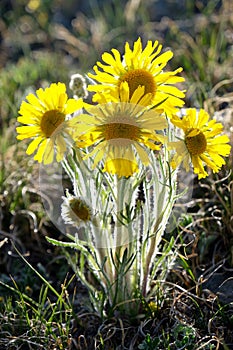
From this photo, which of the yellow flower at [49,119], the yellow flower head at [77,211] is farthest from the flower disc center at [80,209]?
the yellow flower at [49,119]

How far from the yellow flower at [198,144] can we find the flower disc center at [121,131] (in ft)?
0.42

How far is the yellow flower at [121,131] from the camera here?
1.29m

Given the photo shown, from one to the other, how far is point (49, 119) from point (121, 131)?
0.67ft

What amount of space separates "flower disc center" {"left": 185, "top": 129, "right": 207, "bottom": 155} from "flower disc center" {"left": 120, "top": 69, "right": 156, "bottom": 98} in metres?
0.14

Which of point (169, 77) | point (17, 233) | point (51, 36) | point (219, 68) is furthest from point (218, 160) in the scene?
point (51, 36)

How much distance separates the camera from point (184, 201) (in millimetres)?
2080

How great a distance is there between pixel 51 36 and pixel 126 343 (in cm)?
322

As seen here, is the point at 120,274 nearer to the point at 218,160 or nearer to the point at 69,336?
the point at 69,336

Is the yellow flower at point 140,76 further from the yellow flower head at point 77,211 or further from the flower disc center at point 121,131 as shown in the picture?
the yellow flower head at point 77,211

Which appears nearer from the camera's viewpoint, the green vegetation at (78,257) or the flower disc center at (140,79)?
the flower disc center at (140,79)

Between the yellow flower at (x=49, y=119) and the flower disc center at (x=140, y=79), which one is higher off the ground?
the flower disc center at (x=140, y=79)

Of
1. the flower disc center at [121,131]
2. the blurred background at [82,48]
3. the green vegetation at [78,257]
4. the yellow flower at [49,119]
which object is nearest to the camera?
the flower disc center at [121,131]

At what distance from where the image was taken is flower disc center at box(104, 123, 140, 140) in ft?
4.22

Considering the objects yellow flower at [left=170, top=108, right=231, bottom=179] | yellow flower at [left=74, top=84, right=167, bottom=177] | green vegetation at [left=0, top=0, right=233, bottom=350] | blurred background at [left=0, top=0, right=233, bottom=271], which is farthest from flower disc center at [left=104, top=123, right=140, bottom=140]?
blurred background at [left=0, top=0, right=233, bottom=271]
